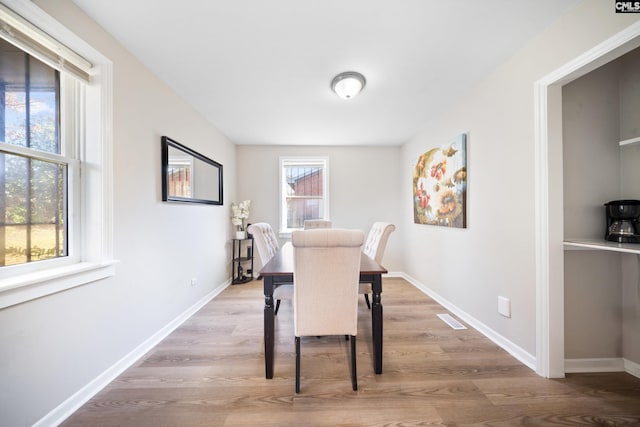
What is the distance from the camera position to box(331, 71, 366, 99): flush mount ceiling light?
1911 millimetres

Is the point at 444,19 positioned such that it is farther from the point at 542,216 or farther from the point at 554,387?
the point at 554,387

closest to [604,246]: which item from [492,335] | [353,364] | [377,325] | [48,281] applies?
[492,335]

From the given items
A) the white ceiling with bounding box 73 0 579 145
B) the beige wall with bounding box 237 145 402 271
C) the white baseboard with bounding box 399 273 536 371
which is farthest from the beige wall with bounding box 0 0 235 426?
the white baseboard with bounding box 399 273 536 371

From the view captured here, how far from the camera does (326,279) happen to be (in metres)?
1.37

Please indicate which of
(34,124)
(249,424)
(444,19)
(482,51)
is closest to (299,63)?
(444,19)

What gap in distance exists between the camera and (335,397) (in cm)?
137

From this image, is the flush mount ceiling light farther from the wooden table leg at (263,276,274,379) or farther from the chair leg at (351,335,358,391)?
the chair leg at (351,335,358,391)

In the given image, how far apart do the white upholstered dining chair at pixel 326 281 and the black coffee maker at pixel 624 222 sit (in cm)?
157

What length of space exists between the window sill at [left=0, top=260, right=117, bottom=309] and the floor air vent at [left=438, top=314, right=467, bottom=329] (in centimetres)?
288

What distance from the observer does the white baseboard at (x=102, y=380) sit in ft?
3.87

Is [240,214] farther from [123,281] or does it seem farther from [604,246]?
[604,246]

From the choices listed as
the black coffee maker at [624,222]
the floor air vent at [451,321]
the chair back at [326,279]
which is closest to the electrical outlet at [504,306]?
the floor air vent at [451,321]

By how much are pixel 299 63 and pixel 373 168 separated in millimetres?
2523

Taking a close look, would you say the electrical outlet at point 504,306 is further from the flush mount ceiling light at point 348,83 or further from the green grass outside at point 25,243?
the green grass outside at point 25,243
